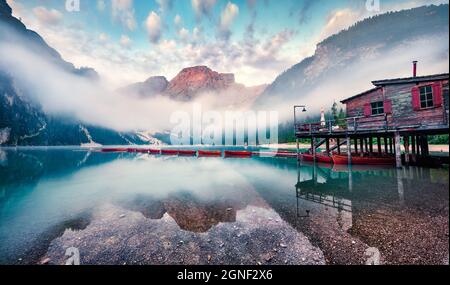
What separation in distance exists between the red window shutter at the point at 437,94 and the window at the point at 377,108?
4054mm

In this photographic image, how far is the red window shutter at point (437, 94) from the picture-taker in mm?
14648

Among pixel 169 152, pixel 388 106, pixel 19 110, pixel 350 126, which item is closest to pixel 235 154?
pixel 169 152

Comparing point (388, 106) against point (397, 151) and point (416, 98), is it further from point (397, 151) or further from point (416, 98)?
point (397, 151)

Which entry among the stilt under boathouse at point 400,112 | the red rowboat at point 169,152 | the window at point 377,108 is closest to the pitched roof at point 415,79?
the stilt under boathouse at point 400,112

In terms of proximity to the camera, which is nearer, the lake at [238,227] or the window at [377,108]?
the lake at [238,227]

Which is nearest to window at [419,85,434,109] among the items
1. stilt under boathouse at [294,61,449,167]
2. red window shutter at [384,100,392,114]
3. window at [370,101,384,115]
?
stilt under boathouse at [294,61,449,167]

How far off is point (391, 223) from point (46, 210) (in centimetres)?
1623

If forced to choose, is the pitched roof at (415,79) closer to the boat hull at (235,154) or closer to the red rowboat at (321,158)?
the red rowboat at (321,158)

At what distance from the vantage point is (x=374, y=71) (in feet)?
523

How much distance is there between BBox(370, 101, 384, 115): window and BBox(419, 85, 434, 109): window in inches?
126

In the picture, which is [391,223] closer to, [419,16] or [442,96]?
[442,96]

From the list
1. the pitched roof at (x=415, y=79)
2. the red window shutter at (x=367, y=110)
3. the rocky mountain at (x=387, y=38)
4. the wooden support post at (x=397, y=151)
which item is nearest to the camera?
the pitched roof at (x=415, y=79)
